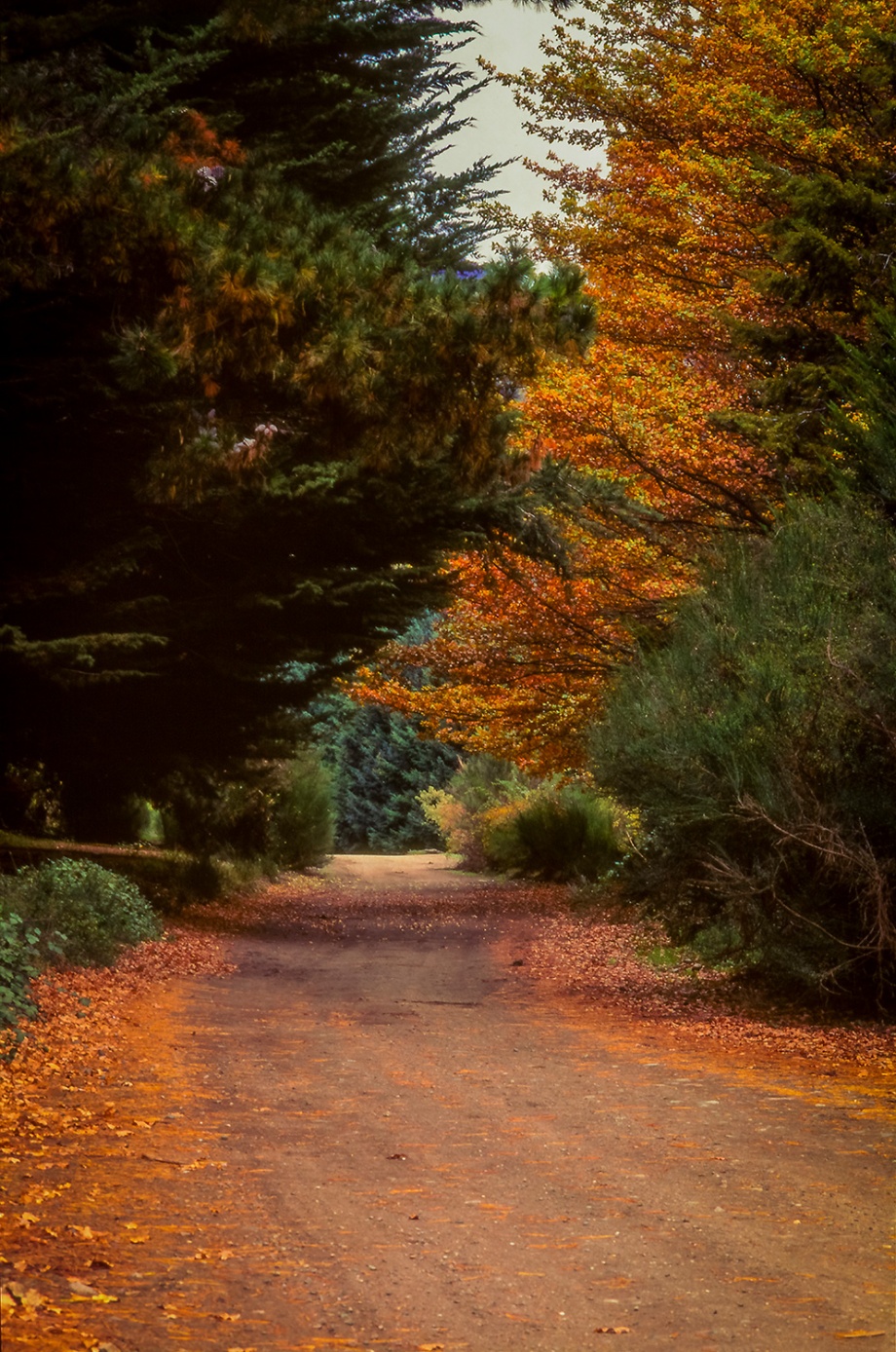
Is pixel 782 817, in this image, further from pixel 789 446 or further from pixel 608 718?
pixel 789 446

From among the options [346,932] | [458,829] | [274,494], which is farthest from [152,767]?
[458,829]

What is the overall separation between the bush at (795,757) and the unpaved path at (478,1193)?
126 centimetres

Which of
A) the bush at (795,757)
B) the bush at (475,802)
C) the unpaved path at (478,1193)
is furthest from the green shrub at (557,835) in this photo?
the unpaved path at (478,1193)

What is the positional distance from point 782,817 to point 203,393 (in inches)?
211

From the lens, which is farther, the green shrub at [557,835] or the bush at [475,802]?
the bush at [475,802]

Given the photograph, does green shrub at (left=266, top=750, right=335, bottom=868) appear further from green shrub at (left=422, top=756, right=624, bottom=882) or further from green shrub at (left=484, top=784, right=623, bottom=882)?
green shrub at (left=484, top=784, right=623, bottom=882)

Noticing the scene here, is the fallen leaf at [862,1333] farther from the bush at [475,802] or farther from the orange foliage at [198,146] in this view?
the bush at [475,802]

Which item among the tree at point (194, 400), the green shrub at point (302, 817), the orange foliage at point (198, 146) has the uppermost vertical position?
the orange foliage at point (198, 146)

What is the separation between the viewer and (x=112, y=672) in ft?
42.8

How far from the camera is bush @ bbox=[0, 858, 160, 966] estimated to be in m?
11.1

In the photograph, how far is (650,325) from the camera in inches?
672

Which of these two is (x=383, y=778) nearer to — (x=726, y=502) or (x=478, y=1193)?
(x=726, y=502)

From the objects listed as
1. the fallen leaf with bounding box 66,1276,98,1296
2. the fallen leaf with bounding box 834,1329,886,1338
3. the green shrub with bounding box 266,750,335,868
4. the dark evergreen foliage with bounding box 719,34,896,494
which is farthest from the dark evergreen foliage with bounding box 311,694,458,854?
the fallen leaf with bounding box 834,1329,886,1338

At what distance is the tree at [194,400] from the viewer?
9562 mm
